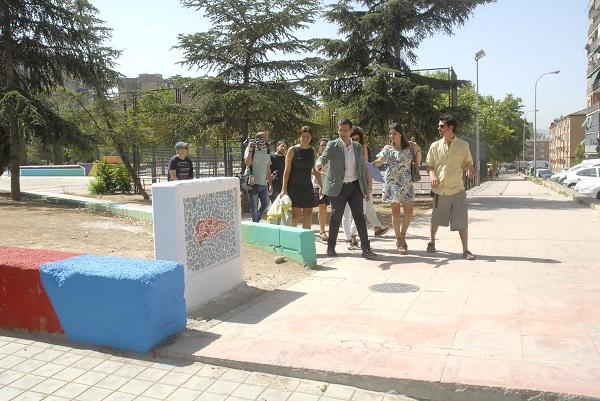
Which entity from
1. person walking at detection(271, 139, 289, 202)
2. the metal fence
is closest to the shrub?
the metal fence

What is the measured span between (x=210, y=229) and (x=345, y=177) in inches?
93.3

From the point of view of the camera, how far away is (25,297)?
14.7 ft

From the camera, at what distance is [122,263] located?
14.2 ft

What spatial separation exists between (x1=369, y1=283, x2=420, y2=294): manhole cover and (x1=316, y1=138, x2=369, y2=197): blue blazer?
1.69 meters

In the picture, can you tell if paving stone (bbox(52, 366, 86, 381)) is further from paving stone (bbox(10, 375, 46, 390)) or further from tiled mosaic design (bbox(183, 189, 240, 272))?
tiled mosaic design (bbox(183, 189, 240, 272))

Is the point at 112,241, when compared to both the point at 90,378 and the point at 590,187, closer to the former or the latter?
the point at 90,378

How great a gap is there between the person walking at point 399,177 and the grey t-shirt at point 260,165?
2.23 meters

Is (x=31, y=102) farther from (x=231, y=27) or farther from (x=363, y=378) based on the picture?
(x=363, y=378)

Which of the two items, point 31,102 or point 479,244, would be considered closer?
point 479,244

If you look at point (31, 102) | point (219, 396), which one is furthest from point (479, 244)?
point (31, 102)

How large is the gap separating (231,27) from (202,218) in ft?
28.3

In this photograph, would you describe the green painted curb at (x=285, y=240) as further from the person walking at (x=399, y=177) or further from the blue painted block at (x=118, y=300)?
the blue painted block at (x=118, y=300)

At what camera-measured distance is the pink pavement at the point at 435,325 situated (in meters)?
3.36

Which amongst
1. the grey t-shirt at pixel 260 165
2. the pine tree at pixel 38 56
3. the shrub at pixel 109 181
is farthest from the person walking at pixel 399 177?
the shrub at pixel 109 181
